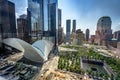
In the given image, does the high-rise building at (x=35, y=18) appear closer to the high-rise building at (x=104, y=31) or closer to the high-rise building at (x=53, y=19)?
the high-rise building at (x=53, y=19)

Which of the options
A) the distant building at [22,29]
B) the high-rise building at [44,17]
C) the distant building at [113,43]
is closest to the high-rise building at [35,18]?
the high-rise building at [44,17]

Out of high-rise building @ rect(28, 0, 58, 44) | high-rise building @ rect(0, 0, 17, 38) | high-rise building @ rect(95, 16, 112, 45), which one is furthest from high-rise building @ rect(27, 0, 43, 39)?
high-rise building @ rect(95, 16, 112, 45)

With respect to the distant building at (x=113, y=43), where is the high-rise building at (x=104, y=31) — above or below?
above

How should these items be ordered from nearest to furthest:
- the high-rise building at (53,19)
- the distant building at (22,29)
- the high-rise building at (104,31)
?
the distant building at (22,29) < the high-rise building at (53,19) < the high-rise building at (104,31)

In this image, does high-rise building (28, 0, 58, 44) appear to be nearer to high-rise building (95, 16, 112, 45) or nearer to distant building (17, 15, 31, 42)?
distant building (17, 15, 31, 42)

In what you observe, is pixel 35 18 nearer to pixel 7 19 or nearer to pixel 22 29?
pixel 22 29

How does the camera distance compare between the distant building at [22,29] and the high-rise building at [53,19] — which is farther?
the high-rise building at [53,19]

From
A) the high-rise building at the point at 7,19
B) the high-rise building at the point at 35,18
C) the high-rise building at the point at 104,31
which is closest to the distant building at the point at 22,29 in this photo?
the high-rise building at the point at 7,19

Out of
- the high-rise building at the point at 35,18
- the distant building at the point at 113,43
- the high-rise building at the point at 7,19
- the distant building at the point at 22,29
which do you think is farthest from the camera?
the distant building at the point at 113,43

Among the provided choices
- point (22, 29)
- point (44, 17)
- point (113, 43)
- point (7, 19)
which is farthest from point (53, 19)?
point (113, 43)
